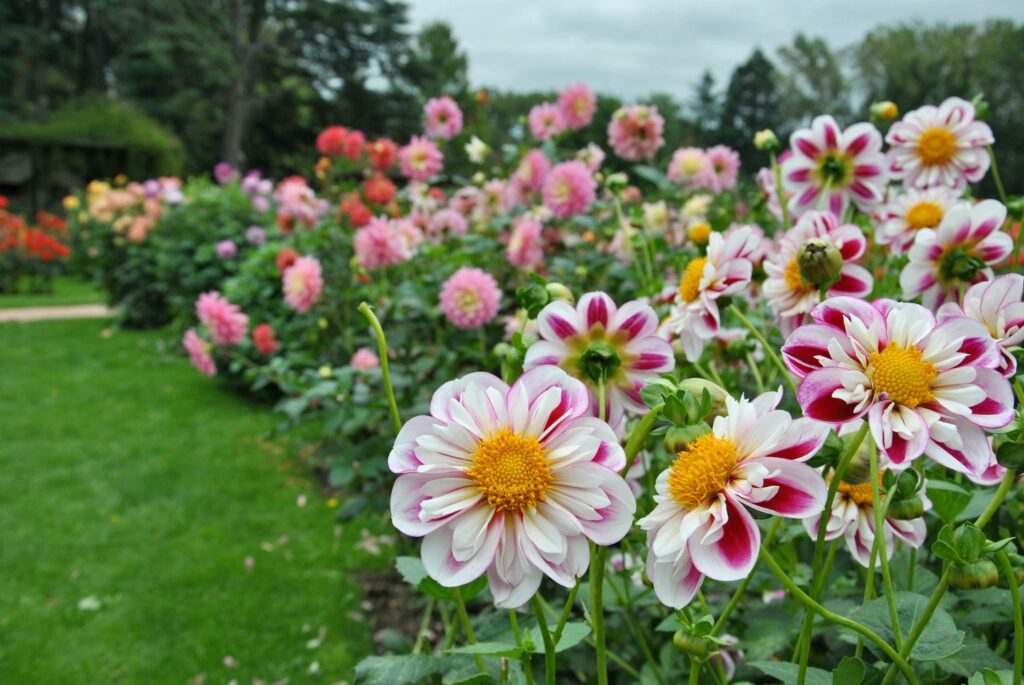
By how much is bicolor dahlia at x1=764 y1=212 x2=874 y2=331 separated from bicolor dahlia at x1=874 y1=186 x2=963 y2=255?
233 mm

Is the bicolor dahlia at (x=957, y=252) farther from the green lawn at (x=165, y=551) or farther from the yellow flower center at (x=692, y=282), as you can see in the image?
the green lawn at (x=165, y=551)

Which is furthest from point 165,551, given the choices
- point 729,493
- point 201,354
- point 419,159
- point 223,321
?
point 729,493

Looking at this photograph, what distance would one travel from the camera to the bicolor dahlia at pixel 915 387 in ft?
1.64

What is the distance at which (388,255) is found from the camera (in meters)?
2.05

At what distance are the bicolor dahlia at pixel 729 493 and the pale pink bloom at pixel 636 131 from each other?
1776 mm

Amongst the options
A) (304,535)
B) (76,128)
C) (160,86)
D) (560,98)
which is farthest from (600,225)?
(160,86)

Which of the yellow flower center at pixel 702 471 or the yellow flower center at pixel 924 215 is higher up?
the yellow flower center at pixel 924 215

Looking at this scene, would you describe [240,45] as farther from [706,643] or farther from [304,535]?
[706,643]

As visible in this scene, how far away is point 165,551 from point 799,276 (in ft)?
8.44

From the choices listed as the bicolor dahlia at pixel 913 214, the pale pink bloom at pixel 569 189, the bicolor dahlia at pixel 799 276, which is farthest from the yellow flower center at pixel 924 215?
the pale pink bloom at pixel 569 189

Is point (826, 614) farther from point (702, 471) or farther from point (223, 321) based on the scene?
point (223, 321)

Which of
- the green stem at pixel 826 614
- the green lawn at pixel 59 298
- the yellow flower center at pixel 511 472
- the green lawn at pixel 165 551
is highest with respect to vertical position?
the yellow flower center at pixel 511 472

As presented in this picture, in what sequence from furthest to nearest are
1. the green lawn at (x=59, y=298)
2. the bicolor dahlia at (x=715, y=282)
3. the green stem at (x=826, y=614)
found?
the green lawn at (x=59, y=298) → the bicolor dahlia at (x=715, y=282) → the green stem at (x=826, y=614)

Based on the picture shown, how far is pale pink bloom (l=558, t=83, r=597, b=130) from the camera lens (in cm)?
240
